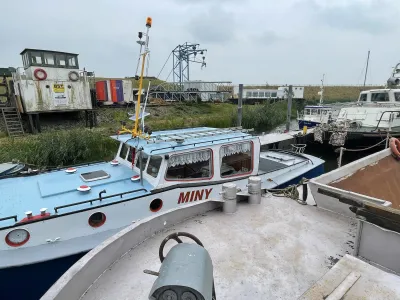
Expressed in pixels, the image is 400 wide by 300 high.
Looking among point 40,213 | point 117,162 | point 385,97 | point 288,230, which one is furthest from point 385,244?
point 385,97

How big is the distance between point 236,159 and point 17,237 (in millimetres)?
4777

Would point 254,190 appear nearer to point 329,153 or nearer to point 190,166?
point 190,166

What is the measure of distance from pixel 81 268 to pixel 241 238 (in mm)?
1916

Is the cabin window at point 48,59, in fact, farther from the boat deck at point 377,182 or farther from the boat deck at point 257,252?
the boat deck at point 377,182

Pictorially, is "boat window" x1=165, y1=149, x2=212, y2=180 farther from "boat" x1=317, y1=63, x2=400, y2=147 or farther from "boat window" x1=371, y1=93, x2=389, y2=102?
"boat window" x1=371, y1=93, x2=389, y2=102

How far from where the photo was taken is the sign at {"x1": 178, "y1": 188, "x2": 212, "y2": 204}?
5754 mm

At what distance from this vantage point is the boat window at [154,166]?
18.3ft

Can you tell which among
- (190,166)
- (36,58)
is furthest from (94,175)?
(36,58)

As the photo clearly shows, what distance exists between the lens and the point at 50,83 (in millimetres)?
14680

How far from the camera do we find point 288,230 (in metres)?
3.62

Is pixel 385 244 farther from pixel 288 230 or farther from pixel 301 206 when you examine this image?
pixel 301 206

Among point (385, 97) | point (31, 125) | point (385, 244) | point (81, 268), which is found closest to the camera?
point (81, 268)

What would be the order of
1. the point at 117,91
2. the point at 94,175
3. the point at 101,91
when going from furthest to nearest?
the point at 117,91 < the point at 101,91 < the point at 94,175

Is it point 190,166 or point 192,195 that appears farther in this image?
point 190,166
